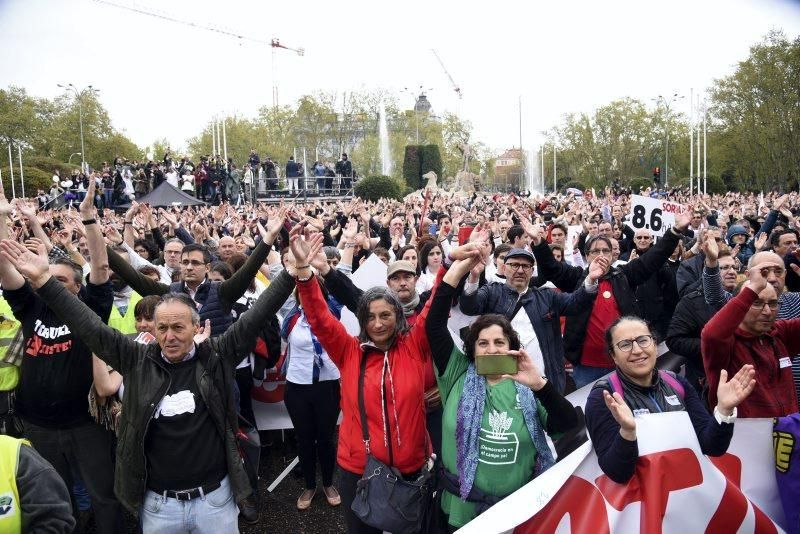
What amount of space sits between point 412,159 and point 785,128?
24.4m

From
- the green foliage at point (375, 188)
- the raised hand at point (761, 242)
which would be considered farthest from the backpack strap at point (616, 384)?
the green foliage at point (375, 188)

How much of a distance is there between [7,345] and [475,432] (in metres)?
2.98

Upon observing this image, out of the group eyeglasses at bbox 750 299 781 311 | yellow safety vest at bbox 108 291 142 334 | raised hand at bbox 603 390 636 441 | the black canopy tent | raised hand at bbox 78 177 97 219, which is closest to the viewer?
raised hand at bbox 603 390 636 441

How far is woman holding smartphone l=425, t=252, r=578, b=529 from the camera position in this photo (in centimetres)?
291

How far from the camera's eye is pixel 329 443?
4.88m

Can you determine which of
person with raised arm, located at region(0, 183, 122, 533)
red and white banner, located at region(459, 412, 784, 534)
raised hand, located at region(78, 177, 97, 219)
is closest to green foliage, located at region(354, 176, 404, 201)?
raised hand, located at region(78, 177, 97, 219)

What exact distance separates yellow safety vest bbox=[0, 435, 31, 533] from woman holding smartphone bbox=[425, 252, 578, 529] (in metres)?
1.79

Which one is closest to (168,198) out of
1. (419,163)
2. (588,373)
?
(588,373)

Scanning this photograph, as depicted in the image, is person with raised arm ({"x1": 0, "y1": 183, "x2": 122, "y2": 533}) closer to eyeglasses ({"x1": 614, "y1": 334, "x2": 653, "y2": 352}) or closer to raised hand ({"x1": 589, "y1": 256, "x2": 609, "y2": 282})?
eyeglasses ({"x1": 614, "y1": 334, "x2": 653, "y2": 352})

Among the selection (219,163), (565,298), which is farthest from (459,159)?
(565,298)

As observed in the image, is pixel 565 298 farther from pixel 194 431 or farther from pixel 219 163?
pixel 219 163

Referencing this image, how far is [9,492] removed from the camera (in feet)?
7.45

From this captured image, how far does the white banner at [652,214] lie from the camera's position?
22.2 feet

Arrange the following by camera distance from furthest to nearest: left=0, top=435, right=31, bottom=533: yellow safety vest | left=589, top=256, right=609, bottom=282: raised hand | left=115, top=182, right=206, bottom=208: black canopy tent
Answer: left=115, top=182, right=206, bottom=208: black canopy tent
left=589, top=256, right=609, bottom=282: raised hand
left=0, top=435, right=31, bottom=533: yellow safety vest
